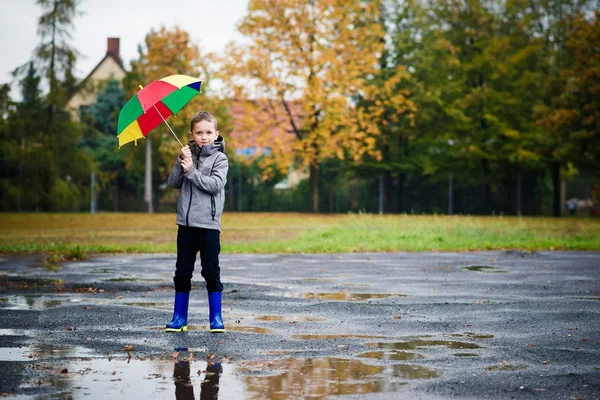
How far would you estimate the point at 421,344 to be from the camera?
715 cm

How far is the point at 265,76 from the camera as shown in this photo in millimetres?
38469

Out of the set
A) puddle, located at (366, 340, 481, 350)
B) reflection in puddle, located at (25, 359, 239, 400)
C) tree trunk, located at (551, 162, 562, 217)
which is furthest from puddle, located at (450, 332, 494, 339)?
tree trunk, located at (551, 162, 562, 217)

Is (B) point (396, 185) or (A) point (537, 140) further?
(B) point (396, 185)

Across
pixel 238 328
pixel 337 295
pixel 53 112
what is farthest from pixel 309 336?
pixel 53 112

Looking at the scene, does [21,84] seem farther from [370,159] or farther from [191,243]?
[191,243]

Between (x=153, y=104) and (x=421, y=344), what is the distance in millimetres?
2948

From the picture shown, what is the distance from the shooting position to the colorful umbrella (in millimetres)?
8070

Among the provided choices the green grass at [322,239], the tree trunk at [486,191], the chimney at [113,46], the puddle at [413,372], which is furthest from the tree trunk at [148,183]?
the puddle at [413,372]

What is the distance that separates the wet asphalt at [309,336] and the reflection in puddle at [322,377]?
1 centimetres

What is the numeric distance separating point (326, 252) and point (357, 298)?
7907 mm

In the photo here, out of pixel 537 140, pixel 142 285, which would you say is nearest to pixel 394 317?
pixel 142 285

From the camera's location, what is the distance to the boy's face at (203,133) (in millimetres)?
7879

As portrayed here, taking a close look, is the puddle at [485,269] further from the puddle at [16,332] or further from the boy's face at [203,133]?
the puddle at [16,332]

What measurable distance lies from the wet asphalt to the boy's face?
1.55 m
